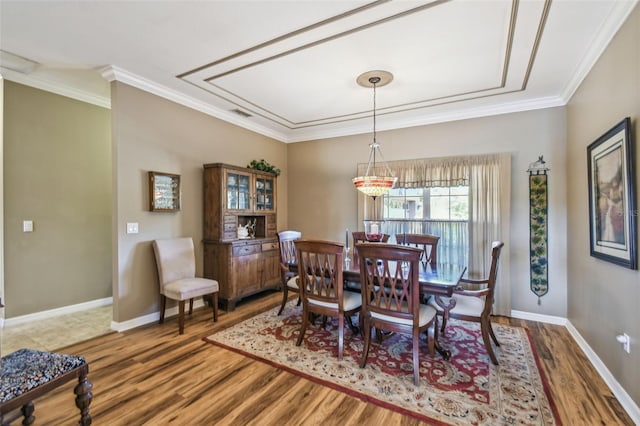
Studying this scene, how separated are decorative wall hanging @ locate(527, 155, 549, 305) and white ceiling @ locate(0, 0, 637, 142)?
0.89 meters

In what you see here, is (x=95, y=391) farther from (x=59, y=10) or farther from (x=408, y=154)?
(x=408, y=154)

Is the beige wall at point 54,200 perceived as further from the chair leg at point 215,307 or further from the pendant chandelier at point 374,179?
the pendant chandelier at point 374,179

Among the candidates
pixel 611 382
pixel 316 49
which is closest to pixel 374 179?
pixel 316 49

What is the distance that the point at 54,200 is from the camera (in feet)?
12.3

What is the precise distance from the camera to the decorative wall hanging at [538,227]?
3.73 m

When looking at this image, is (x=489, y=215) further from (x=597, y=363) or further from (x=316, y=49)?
(x=316, y=49)

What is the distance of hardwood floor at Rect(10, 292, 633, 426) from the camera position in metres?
1.92

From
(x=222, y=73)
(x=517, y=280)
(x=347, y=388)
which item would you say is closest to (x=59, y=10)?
(x=222, y=73)

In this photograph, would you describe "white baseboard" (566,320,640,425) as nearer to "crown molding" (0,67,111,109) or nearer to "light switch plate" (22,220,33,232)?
"light switch plate" (22,220,33,232)

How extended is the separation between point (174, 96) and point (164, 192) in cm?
125

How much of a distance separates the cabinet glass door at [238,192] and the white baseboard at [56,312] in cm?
231

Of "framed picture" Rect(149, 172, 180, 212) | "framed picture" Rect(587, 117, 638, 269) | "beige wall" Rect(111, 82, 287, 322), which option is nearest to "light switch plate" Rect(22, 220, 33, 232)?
"beige wall" Rect(111, 82, 287, 322)

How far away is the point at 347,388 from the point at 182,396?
1.22m

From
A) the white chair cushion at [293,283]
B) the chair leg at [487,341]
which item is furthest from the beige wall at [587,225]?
the white chair cushion at [293,283]
